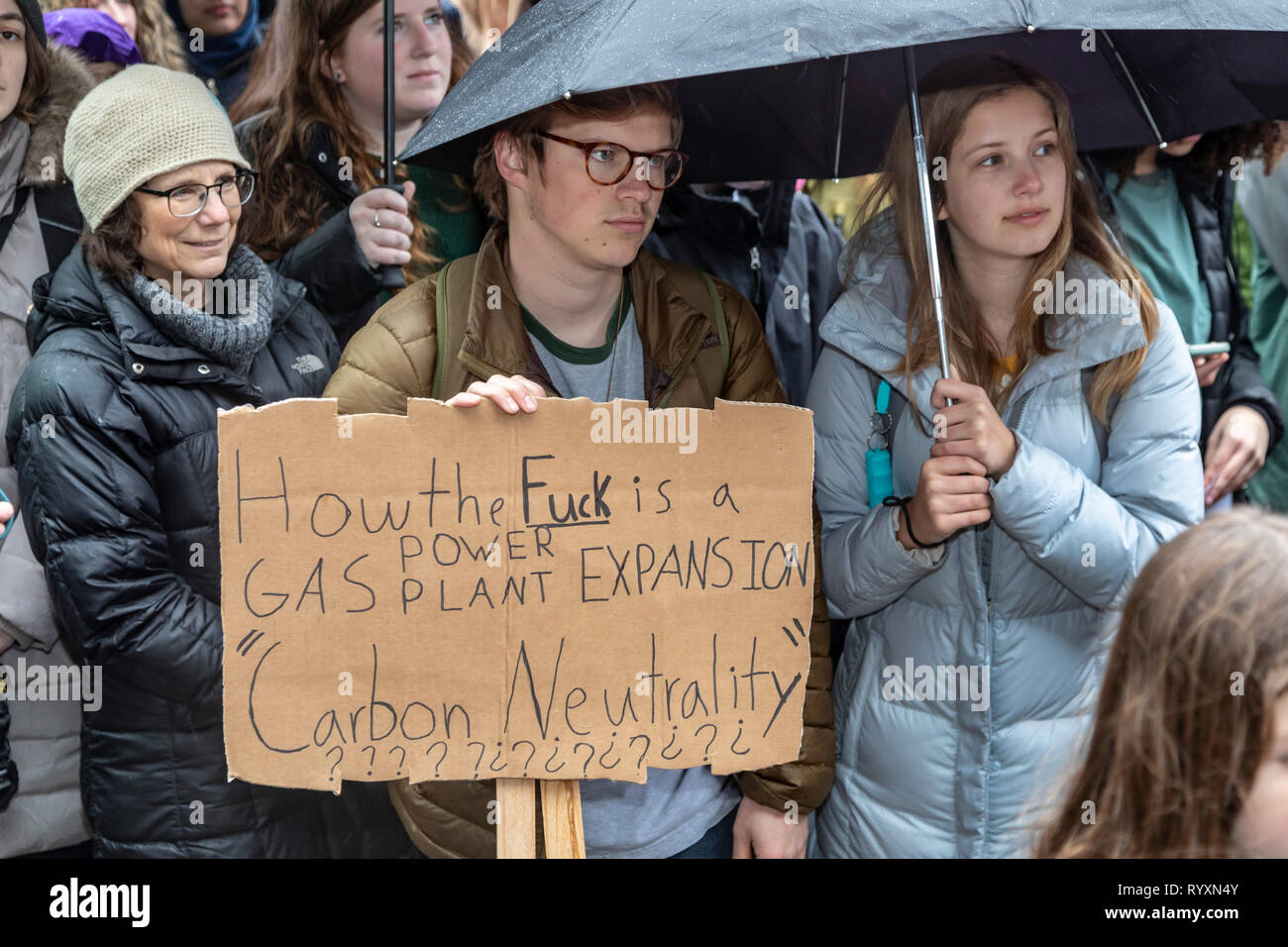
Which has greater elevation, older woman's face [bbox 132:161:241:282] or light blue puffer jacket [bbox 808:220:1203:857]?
older woman's face [bbox 132:161:241:282]

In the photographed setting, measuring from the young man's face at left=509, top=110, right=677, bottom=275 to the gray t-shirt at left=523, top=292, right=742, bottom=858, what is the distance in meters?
0.17

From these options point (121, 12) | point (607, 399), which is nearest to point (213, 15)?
point (121, 12)

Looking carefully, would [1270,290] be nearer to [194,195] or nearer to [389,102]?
[389,102]

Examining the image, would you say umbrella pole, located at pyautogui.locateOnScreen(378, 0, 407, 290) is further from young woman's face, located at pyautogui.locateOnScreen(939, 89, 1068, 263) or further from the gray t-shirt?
young woman's face, located at pyautogui.locateOnScreen(939, 89, 1068, 263)

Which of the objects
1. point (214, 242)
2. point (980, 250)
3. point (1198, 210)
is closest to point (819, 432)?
point (980, 250)

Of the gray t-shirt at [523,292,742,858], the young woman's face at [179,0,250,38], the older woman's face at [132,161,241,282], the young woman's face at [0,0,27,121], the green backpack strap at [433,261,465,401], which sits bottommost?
the gray t-shirt at [523,292,742,858]

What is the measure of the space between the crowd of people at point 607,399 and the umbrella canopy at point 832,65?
0.61 feet

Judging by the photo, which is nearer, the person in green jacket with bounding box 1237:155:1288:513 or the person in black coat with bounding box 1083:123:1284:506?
the person in black coat with bounding box 1083:123:1284:506

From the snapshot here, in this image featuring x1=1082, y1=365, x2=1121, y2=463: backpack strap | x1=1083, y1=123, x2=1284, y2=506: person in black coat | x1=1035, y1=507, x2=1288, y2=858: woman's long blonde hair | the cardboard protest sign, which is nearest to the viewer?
x1=1035, y1=507, x2=1288, y2=858: woman's long blonde hair

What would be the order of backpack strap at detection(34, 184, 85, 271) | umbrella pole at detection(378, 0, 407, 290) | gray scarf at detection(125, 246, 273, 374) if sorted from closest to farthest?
gray scarf at detection(125, 246, 273, 374)
umbrella pole at detection(378, 0, 407, 290)
backpack strap at detection(34, 184, 85, 271)

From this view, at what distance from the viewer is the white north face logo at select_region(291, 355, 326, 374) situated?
2.87m

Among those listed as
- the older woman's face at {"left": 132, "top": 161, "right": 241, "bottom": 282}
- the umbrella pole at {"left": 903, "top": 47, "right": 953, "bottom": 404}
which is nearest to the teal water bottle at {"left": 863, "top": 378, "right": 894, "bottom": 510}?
the umbrella pole at {"left": 903, "top": 47, "right": 953, "bottom": 404}

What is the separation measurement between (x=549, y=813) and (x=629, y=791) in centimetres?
25

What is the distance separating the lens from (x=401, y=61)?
322 centimetres
